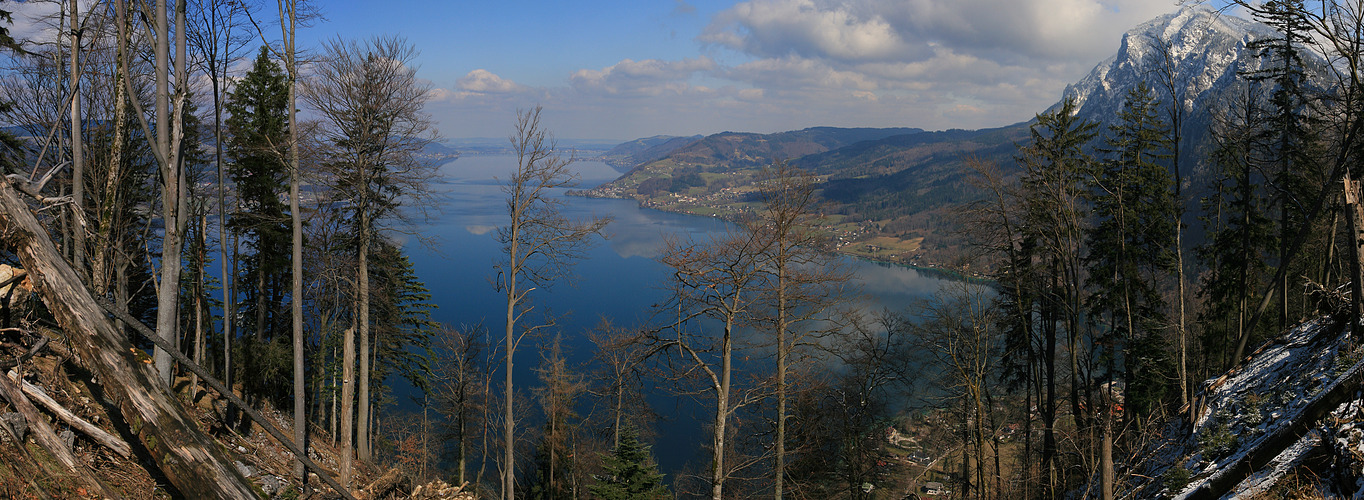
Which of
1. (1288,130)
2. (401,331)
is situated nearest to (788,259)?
(1288,130)

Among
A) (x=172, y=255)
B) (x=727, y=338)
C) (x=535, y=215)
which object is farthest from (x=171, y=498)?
(x=535, y=215)

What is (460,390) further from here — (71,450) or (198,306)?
(71,450)

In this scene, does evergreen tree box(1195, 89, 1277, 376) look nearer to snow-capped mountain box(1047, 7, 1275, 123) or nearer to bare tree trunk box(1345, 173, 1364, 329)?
bare tree trunk box(1345, 173, 1364, 329)

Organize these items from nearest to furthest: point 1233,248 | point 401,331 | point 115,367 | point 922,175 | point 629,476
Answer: point 115,367
point 1233,248
point 629,476
point 401,331
point 922,175

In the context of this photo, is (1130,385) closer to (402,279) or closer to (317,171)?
(317,171)

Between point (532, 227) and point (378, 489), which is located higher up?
point (532, 227)

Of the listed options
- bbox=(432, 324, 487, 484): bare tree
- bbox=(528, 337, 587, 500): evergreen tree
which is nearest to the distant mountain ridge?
bbox=(528, 337, 587, 500): evergreen tree
